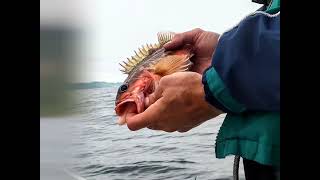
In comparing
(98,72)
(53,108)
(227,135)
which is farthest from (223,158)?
(53,108)

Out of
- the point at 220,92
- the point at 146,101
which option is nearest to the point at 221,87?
the point at 220,92

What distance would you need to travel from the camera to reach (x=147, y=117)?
160 cm

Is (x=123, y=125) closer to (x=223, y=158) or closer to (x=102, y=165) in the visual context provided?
(x=102, y=165)

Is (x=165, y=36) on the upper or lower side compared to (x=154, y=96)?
upper

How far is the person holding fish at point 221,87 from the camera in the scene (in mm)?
1574

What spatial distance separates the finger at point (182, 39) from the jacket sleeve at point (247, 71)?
115 mm

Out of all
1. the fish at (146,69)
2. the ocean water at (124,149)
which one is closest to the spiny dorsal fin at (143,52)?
the fish at (146,69)

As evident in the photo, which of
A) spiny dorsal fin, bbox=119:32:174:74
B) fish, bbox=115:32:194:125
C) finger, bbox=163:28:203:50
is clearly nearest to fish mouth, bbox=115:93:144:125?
fish, bbox=115:32:194:125

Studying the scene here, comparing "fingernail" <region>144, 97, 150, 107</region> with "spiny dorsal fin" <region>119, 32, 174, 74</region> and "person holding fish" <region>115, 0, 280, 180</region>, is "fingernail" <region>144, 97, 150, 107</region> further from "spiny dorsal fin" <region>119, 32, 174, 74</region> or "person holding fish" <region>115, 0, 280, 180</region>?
"spiny dorsal fin" <region>119, 32, 174, 74</region>

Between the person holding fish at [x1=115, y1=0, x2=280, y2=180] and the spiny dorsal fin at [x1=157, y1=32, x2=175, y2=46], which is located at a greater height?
the spiny dorsal fin at [x1=157, y1=32, x2=175, y2=46]

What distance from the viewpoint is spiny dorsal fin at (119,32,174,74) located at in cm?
163

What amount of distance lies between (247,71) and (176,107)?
0.31m

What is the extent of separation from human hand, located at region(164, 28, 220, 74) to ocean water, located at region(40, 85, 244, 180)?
0.23m

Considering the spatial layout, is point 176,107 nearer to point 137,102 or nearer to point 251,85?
point 137,102
